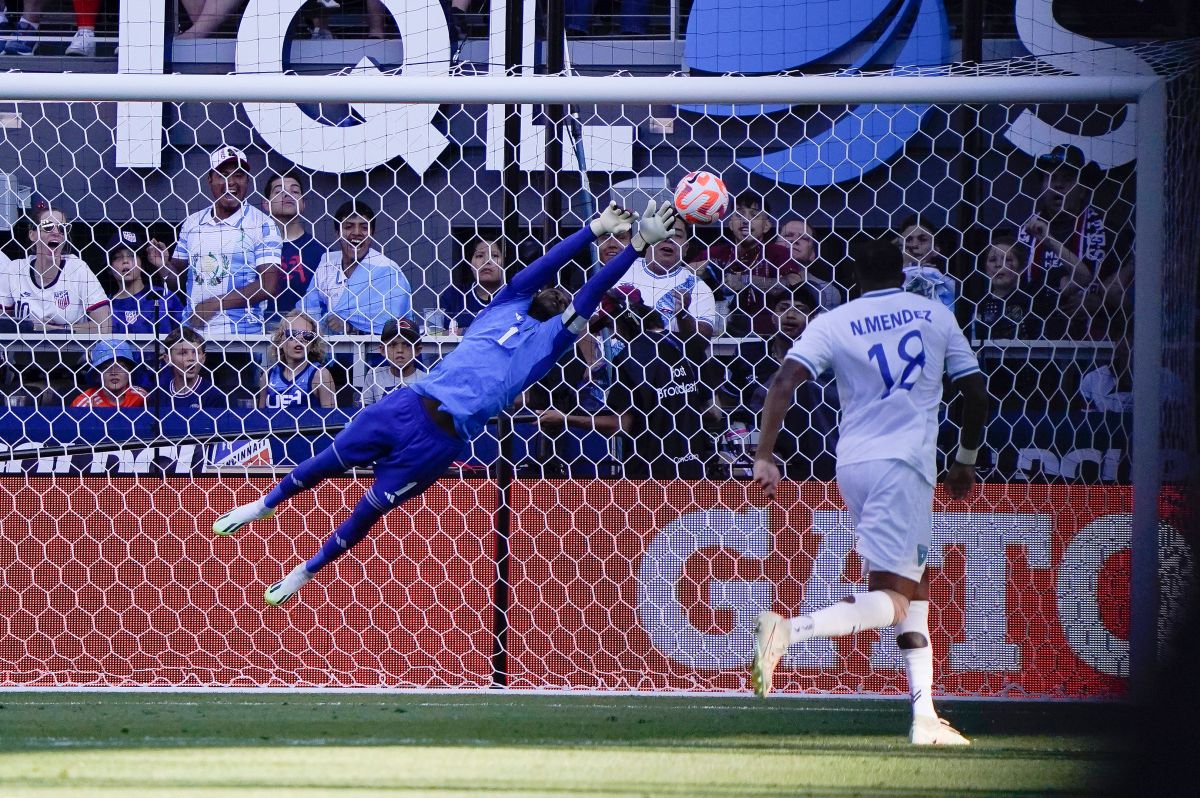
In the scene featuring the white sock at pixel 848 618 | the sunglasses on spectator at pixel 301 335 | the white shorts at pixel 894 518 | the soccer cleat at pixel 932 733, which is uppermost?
the sunglasses on spectator at pixel 301 335

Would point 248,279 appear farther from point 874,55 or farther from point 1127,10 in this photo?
point 1127,10

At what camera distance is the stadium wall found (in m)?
5.39

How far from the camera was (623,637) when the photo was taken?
17.9ft

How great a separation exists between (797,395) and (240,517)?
2377 mm

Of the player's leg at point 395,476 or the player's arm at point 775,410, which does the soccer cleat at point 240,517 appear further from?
the player's arm at point 775,410

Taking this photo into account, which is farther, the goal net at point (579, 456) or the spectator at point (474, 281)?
the spectator at point (474, 281)

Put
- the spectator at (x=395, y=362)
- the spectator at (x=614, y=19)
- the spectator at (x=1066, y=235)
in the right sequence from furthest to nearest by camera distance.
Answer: the spectator at (x=614, y=19)
the spectator at (x=395, y=362)
the spectator at (x=1066, y=235)

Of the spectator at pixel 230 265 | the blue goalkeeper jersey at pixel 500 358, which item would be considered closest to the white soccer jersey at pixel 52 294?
the spectator at pixel 230 265

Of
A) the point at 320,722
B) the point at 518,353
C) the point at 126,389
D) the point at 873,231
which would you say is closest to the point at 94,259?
the point at 126,389

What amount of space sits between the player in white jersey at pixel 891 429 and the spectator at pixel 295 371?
2.28 metres

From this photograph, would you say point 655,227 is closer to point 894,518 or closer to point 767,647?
point 894,518

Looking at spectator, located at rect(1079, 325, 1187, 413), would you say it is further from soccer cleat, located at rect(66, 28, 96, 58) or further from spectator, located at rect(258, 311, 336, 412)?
soccer cleat, located at rect(66, 28, 96, 58)

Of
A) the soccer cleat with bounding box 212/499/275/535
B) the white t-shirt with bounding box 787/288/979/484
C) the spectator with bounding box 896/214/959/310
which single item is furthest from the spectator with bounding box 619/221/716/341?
the soccer cleat with bounding box 212/499/275/535

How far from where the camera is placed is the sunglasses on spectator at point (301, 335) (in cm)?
570
